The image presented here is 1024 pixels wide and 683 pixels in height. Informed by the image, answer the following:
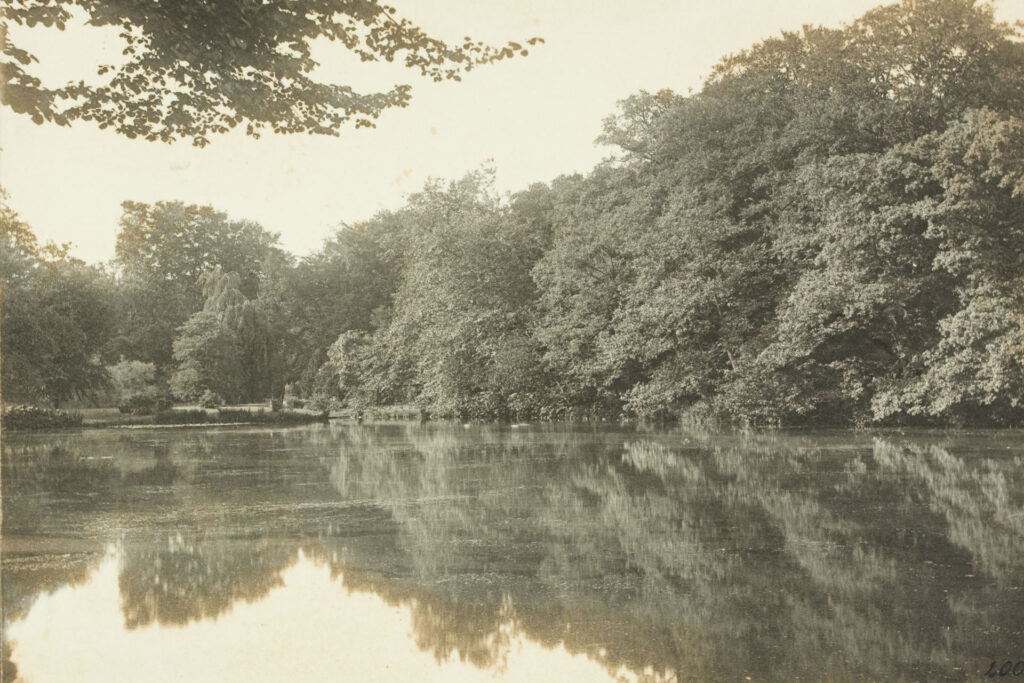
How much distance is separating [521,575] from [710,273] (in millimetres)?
18234

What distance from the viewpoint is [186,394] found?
26.3m

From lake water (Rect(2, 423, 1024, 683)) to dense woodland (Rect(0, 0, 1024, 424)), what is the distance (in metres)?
4.91

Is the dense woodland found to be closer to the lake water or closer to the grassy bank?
the grassy bank

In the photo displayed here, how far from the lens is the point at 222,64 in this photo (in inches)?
375

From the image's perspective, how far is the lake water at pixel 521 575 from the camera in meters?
4.36

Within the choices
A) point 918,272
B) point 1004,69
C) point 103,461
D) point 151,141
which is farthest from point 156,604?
point 1004,69

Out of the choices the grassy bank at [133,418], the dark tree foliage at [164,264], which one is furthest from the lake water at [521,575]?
the grassy bank at [133,418]

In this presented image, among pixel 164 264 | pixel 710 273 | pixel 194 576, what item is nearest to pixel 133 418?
pixel 164 264

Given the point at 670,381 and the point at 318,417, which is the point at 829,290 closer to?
the point at 670,381

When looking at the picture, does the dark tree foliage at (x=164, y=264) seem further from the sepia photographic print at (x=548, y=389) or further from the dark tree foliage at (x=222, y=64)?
the dark tree foliage at (x=222, y=64)

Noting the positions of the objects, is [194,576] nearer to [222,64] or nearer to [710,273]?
[222,64]

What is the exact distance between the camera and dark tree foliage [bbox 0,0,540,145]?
8.34 meters

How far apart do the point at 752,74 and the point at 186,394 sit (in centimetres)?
1863

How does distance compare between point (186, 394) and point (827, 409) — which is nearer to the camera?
point (827, 409)
